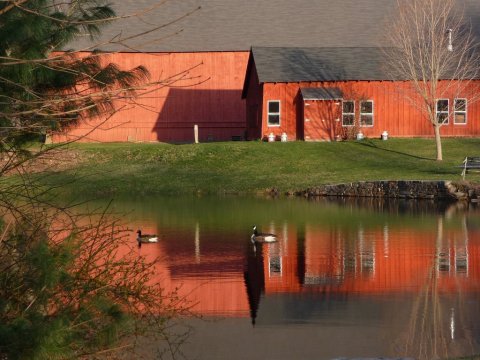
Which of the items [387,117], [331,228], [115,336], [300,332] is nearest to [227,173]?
[387,117]

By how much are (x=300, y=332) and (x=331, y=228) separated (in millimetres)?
12624

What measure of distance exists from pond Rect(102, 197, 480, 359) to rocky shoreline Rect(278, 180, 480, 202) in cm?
191

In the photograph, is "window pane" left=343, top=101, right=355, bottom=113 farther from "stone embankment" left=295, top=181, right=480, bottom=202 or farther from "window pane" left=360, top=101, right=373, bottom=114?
"stone embankment" left=295, top=181, right=480, bottom=202

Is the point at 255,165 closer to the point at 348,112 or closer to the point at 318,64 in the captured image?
the point at 348,112

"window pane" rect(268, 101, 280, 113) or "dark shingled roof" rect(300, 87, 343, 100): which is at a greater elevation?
"dark shingled roof" rect(300, 87, 343, 100)

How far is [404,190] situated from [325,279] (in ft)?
56.5

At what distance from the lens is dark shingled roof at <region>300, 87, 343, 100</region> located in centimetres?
4834

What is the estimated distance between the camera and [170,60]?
2183 inches

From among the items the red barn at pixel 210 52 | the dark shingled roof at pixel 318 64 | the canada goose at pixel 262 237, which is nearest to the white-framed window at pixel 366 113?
the dark shingled roof at pixel 318 64

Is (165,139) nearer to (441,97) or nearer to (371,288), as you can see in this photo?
(441,97)

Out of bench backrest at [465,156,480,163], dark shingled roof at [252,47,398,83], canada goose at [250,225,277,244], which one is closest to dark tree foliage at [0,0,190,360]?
canada goose at [250,225,277,244]

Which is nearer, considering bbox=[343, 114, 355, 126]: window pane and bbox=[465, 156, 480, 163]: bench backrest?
bbox=[465, 156, 480, 163]: bench backrest

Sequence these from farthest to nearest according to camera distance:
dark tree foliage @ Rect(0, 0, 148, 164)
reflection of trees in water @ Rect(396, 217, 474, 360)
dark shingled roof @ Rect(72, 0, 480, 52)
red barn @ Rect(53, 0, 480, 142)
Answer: dark shingled roof @ Rect(72, 0, 480, 52), red barn @ Rect(53, 0, 480, 142), reflection of trees in water @ Rect(396, 217, 474, 360), dark tree foliage @ Rect(0, 0, 148, 164)

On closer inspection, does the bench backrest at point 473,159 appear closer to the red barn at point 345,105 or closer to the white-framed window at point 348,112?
the red barn at point 345,105
